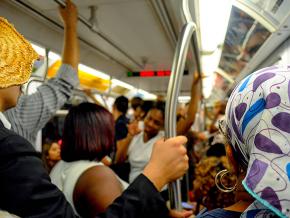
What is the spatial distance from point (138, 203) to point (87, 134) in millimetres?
653

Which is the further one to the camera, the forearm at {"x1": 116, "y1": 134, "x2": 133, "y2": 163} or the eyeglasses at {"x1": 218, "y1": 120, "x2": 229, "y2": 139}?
the forearm at {"x1": 116, "y1": 134, "x2": 133, "y2": 163}

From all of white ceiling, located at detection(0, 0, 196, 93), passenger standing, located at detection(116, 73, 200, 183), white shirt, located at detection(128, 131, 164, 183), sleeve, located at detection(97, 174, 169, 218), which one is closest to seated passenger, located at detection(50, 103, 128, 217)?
sleeve, located at detection(97, 174, 169, 218)

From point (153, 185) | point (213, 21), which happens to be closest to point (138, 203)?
point (153, 185)

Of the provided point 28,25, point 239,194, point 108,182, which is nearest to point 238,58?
point 28,25

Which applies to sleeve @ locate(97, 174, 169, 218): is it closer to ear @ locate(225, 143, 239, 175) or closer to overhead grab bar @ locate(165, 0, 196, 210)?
overhead grab bar @ locate(165, 0, 196, 210)

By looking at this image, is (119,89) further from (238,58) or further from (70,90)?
(70,90)

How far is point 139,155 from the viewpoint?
2902 mm

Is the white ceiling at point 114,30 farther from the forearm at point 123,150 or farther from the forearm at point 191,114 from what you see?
the forearm at point 123,150

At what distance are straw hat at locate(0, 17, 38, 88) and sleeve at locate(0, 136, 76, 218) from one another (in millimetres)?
194

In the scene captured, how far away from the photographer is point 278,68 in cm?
77

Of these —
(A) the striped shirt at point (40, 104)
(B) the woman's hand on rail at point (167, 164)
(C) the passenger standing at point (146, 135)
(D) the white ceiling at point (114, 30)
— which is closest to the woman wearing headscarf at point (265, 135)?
(B) the woman's hand on rail at point (167, 164)

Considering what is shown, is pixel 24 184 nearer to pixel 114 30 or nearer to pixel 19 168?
pixel 19 168

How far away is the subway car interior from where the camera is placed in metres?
0.72

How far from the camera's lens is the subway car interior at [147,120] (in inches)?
28.4
